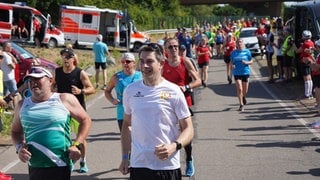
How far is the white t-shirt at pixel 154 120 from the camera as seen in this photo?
4531mm

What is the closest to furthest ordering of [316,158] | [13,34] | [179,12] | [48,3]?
[316,158] < [13,34] < [48,3] < [179,12]

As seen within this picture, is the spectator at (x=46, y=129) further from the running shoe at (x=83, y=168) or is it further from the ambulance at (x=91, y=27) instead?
the ambulance at (x=91, y=27)

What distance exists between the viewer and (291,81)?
789 inches

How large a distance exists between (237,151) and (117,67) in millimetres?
17041

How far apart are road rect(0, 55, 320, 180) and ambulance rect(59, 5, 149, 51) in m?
18.8

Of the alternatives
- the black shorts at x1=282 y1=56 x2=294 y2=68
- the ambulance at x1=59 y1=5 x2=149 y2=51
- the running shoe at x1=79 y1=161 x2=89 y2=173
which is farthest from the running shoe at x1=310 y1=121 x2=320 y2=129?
the ambulance at x1=59 y1=5 x2=149 y2=51

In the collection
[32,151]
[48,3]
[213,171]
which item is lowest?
[213,171]

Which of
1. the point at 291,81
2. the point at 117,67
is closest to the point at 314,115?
the point at 291,81

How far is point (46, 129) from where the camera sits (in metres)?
5.00

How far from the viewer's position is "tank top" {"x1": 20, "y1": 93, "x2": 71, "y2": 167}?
497 cm

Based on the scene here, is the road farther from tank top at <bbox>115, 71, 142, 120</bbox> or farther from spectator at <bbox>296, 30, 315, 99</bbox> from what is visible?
tank top at <bbox>115, 71, 142, 120</bbox>

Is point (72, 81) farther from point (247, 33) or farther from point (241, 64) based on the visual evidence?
point (247, 33)

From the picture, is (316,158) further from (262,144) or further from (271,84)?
(271,84)

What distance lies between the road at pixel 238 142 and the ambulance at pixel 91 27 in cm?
1883
